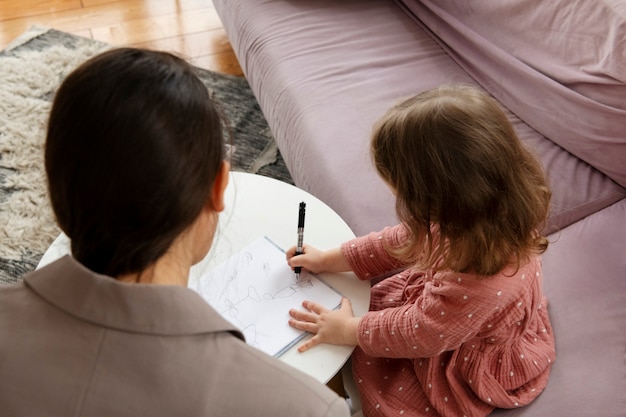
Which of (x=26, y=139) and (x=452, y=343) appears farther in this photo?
(x=26, y=139)

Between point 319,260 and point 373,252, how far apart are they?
3.9 inches

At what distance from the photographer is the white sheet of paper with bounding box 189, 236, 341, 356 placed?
3.58 feet

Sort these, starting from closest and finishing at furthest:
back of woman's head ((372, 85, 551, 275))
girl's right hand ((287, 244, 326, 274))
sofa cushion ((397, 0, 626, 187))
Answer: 1. back of woman's head ((372, 85, 551, 275))
2. girl's right hand ((287, 244, 326, 274))
3. sofa cushion ((397, 0, 626, 187))

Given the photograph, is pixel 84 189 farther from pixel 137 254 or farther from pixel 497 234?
pixel 497 234

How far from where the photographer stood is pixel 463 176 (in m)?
0.96

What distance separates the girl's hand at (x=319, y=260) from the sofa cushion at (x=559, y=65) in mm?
691

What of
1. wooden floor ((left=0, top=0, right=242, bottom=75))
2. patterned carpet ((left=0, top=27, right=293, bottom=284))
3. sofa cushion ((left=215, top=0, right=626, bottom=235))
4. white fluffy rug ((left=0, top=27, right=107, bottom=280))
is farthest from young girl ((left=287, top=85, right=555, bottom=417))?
wooden floor ((left=0, top=0, right=242, bottom=75))

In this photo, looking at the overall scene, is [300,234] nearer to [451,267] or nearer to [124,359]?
[451,267]

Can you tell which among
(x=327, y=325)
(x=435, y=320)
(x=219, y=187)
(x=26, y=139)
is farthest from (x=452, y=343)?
(x=26, y=139)

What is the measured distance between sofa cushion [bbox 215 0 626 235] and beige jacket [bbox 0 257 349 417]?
2.49 ft

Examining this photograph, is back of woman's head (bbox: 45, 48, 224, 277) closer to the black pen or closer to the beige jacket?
the beige jacket

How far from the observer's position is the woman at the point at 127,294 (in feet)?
2.10

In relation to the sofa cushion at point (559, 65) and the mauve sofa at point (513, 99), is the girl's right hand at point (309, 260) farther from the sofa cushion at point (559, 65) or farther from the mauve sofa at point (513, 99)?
the sofa cushion at point (559, 65)

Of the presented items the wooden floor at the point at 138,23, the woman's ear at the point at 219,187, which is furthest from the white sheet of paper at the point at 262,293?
the wooden floor at the point at 138,23
